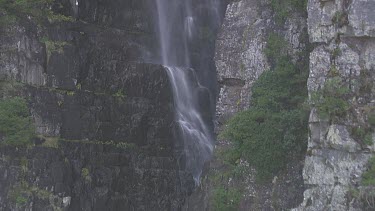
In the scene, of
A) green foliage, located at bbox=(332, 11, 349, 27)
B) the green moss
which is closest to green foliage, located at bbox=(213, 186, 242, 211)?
the green moss

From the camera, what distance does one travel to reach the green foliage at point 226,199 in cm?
2579

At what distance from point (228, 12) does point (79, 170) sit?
29.7 ft

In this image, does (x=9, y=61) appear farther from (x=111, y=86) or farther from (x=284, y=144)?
(x=284, y=144)

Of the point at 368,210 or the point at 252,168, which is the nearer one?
the point at 368,210

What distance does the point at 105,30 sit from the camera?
1193 inches

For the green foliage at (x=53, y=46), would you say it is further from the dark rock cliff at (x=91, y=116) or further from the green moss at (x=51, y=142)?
the green moss at (x=51, y=142)

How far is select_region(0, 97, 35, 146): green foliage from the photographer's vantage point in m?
26.0

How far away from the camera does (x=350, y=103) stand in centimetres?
2305

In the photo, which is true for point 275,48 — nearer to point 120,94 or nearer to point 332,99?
point 332,99

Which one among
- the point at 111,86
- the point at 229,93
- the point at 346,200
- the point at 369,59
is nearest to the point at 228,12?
the point at 229,93

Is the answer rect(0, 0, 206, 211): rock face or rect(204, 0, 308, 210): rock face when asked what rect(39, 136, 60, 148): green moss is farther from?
rect(204, 0, 308, 210): rock face

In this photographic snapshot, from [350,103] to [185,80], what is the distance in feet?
30.6

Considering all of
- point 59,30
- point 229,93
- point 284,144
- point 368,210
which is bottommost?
point 368,210

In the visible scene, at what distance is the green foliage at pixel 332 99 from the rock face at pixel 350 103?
20 centimetres
